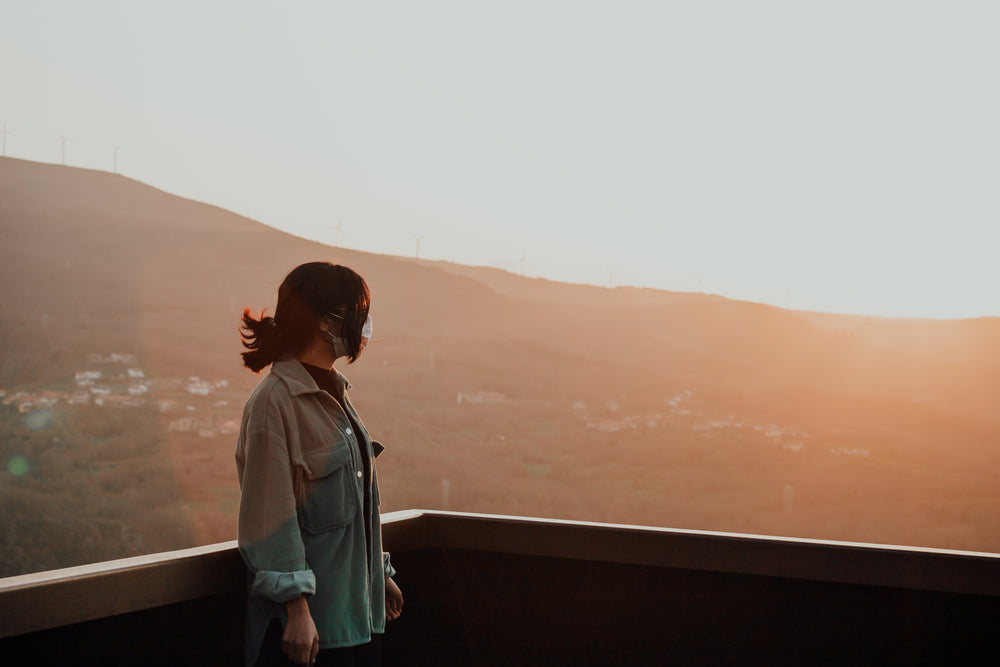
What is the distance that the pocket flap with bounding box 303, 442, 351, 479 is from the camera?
0.94 metres

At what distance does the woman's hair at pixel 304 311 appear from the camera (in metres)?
1.00

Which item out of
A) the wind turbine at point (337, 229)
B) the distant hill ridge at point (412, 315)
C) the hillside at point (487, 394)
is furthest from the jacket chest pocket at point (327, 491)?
the distant hill ridge at point (412, 315)

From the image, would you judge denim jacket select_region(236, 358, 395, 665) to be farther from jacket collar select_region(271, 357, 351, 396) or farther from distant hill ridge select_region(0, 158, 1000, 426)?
distant hill ridge select_region(0, 158, 1000, 426)

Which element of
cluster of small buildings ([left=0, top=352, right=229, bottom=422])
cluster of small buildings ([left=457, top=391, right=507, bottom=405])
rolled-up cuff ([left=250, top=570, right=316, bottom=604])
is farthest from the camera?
cluster of small buildings ([left=457, top=391, right=507, bottom=405])

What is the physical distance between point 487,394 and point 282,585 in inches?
807

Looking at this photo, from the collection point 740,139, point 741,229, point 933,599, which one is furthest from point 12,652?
point 741,229

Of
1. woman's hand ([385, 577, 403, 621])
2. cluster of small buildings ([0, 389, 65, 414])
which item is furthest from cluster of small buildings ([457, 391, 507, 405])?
woman's hand ([385, 577, 403, 621])

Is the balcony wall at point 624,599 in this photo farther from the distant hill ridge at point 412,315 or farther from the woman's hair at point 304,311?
the distant hill ridge at point 412,315

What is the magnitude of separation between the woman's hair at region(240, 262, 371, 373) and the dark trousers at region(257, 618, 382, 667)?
37cm

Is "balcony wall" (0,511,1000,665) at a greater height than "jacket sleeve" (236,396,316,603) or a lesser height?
lesser

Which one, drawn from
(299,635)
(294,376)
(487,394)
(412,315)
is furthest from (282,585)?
(412,315)

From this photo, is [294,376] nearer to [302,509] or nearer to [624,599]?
[302,509]

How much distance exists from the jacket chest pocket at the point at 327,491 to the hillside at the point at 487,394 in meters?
11.7

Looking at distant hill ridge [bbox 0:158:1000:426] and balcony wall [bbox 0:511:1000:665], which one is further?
distant hill ridge [bbox 0:158:1000:426]
